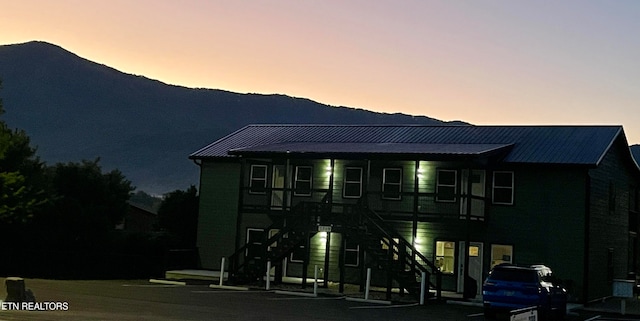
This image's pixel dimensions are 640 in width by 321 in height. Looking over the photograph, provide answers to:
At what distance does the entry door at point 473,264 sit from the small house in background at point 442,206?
0.13 ft

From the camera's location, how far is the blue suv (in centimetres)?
2209

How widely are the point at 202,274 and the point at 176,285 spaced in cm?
436

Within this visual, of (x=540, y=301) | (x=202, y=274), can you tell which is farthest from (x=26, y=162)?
(x=540, y=301)

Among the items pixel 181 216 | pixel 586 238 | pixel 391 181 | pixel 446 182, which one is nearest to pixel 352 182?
pixel 391 181

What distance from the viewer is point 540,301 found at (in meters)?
22.2

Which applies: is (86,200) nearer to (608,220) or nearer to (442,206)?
(442,206)

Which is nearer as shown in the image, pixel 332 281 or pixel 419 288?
pixel 419 288

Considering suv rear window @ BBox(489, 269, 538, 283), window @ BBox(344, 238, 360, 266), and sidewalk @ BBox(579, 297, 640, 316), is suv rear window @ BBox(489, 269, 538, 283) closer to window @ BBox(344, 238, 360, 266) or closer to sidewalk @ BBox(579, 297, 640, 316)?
sidewalk @ BBox(579, 297, 640, 316)

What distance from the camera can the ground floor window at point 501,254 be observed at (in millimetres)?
31922

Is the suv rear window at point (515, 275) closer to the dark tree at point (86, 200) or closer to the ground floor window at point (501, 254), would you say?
the ground floor window at point (501, 254)

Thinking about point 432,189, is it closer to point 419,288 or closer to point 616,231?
point 419,288

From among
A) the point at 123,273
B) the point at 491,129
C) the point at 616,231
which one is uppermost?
the point at 491,129

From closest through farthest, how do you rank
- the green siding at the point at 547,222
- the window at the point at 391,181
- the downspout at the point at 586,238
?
1. the downspout at the point at 586,238
2. the green siding at the point at 547,222
3. the window at the point at 391,181

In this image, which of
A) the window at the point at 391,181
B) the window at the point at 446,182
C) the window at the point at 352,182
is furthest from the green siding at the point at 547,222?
the window at the point at 352,182
